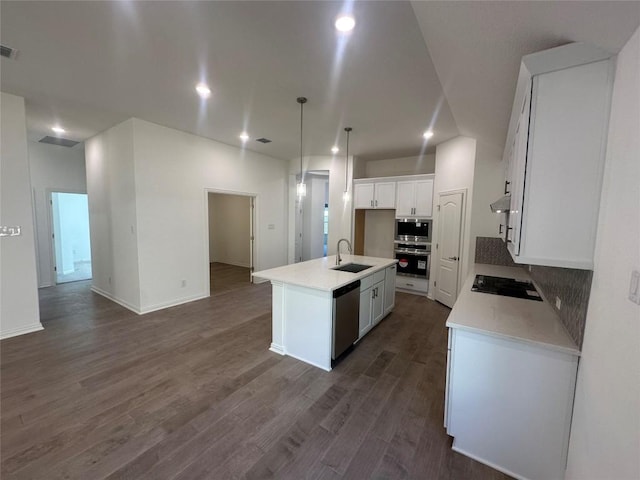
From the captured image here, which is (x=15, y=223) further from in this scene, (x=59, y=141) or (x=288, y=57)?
(x=288, y=57)

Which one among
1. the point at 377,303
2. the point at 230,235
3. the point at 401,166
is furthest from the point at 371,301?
the point at 230,235

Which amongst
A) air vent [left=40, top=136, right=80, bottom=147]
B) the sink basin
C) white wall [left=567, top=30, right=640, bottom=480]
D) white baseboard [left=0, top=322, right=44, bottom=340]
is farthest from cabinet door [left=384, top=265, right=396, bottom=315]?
air vent [left=40, top=136, right=80, bottom=147]

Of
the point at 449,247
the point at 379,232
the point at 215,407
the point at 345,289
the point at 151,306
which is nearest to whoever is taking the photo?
the point at 215,407

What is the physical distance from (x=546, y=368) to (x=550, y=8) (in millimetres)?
1753

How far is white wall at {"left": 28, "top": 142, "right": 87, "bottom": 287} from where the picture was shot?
17.6ft

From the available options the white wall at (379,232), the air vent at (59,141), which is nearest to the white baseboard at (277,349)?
the white wall at (379,232)

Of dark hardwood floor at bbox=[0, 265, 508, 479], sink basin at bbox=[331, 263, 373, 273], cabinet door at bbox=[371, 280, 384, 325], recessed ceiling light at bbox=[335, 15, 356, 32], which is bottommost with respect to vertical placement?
dark hardwood floor at bbox=[0, 265, 508, 479]

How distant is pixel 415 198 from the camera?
5207 mm

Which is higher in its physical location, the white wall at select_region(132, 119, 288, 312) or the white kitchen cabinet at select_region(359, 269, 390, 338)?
the white wall at select_region(132, 119, 288, 312)

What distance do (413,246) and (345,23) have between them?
13.6ft

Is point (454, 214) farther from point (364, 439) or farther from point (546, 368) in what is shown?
point (364, 439)

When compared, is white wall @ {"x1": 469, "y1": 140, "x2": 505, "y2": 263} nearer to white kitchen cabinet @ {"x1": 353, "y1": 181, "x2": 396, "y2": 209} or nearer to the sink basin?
white kitchen cabinet @ {"x1": 353, "y1": 181, "x2": 396, "y2": 209}

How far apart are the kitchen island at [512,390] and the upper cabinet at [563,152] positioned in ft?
1.65

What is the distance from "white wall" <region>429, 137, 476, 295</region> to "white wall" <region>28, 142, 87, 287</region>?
7587mm
